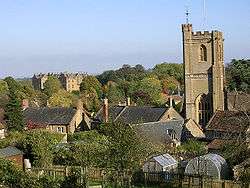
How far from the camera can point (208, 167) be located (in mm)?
38344

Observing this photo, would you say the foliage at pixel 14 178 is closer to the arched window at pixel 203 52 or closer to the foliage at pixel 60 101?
the arched window at pixel 203 52

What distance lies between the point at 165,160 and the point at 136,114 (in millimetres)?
21346

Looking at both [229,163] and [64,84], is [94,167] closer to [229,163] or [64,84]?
[229,163]

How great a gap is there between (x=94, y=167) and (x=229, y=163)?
1068cm

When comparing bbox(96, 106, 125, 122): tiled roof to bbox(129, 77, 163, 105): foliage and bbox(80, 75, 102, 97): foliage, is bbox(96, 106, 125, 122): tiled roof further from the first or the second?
bbox(80, 75, 102, 97): foliage

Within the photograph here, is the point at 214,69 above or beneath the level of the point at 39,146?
above

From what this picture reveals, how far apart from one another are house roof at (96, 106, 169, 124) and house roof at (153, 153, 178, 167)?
17.1 metres

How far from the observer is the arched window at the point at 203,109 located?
6053cm

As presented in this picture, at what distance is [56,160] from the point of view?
45.9 metres

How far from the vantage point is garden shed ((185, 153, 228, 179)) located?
124ft

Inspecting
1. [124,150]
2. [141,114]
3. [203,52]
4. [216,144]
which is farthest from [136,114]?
[124,150]

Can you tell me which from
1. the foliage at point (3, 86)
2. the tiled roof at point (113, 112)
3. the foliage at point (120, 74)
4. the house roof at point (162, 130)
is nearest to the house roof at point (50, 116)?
the tiled roof at point (113, 112)

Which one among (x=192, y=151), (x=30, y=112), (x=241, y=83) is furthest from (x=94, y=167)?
(x=241, y=83)

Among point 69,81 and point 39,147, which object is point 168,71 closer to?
point 69,81
